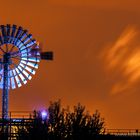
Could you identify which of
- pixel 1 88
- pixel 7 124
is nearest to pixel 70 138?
pixel 7 124

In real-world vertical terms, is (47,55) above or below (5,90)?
above

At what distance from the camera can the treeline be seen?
79.6m

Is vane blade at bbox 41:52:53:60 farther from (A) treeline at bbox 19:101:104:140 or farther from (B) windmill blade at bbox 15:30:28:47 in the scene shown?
(A) treeline at bbox 19:101:104:140

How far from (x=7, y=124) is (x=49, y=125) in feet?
86.3

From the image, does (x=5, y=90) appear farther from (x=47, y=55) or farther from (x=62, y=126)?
(x=62, y=126)

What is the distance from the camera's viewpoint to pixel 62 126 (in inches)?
3167

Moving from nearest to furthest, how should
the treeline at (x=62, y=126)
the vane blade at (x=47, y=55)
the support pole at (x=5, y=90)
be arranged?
the treeline at (x=62, y=126) < the support pole at (x=5, y=90) < the vane blade at (x=47, y=55)

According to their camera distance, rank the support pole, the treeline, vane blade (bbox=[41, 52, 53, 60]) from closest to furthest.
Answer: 1. the treeline
2. the support pole
3. vane blade (bbox=[41, 52, 53, 60])

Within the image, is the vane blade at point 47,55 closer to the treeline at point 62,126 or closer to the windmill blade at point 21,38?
the windmill blade at point 21,38

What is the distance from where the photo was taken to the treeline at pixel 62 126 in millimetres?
79625

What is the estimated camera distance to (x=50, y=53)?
413ft

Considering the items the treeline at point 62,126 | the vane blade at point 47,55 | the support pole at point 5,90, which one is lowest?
the treeline at point 62,126

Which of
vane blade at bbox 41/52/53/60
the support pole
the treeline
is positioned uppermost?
vane blade at bbox 41/52/53/60

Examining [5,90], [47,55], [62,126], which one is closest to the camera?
[62,126]
